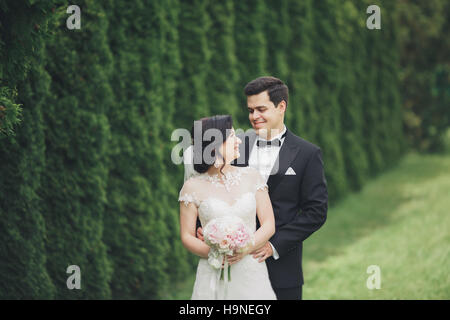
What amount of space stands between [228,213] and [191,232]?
25cm

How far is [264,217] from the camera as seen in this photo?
3330 millimetres

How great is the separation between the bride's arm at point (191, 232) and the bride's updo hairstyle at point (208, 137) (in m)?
0.26

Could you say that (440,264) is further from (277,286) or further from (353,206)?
(353,206)

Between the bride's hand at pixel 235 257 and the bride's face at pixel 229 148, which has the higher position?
the bride's face at pixel 229 148

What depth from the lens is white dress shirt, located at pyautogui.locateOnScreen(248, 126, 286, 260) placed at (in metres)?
3.62

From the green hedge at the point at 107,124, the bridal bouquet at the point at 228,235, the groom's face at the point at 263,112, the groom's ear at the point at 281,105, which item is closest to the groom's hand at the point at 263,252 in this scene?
the bridal bouquet at the point at 228,235

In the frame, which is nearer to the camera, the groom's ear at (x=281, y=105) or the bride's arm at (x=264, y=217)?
the bride's arm at (x=264, y=217)

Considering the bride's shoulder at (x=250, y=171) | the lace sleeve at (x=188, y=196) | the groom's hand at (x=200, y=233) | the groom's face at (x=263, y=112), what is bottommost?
the groom's hand at (x=200, y=233)

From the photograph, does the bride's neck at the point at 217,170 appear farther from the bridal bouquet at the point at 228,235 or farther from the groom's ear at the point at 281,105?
the groom's ear at the point at 281,105

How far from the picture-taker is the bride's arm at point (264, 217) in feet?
10.8

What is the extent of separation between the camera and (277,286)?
3.55 metres

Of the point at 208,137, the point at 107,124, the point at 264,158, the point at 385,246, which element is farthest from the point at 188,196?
the point at 385,246

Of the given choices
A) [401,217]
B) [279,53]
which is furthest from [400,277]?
[279,53]

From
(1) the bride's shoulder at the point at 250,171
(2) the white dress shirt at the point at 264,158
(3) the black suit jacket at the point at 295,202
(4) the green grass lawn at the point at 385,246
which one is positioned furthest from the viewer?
(4) the green grass lawn at the point at 385,246
